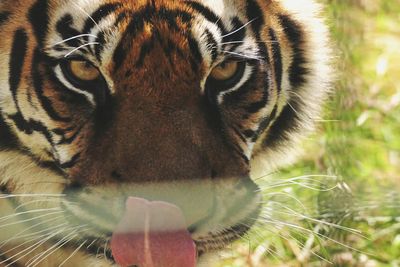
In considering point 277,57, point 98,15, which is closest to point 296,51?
point 277,57

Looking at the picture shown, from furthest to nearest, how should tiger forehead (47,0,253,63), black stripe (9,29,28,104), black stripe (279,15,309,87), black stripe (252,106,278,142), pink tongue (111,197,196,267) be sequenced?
black stripe (279,15,309,87)
black stripe (252,106,278,142)
black stripe (9,29,28,104)
tiger forehead (47,0,253,63)
pink tongue (111,197,196,267)

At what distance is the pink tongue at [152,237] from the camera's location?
4.24 feet

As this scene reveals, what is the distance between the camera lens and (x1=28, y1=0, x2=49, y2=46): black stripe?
1.49 metres

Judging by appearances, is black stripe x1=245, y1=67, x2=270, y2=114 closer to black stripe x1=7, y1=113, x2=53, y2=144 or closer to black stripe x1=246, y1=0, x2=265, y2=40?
black stripe x1=246, y1=0, x2=265, y2=40

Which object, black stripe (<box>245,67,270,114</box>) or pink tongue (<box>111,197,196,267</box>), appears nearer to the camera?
pink tongue (<box>111,197,196,267</box>)

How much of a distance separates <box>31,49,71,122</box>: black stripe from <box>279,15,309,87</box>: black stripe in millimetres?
499

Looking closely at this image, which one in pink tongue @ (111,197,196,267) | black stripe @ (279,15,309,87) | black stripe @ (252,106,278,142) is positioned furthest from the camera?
black stripe @ (279,15,309,87)

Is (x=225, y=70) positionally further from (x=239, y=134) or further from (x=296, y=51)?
(x=296, y=51)

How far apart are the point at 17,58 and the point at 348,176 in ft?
2.07

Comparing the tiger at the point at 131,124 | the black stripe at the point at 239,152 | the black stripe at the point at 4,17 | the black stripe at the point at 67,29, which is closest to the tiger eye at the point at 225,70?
the tiger at the point at 131,124

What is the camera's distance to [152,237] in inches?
51.3

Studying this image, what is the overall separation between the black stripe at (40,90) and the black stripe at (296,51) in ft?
1.64

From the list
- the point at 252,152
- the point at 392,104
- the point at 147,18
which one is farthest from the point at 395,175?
the point at 147,18

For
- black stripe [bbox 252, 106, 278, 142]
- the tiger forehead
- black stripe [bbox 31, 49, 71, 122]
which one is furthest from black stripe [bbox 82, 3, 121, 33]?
black stripe [bbox 252, 106, 278, 142]
